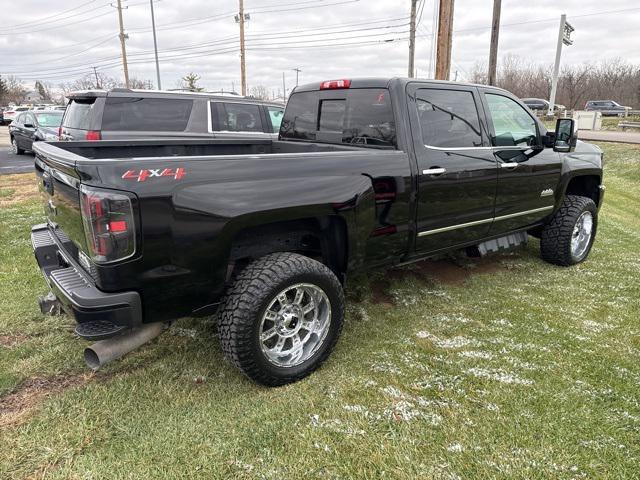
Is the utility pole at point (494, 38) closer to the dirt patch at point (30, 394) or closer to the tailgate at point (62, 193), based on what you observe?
the tailgate at point (62, 193)

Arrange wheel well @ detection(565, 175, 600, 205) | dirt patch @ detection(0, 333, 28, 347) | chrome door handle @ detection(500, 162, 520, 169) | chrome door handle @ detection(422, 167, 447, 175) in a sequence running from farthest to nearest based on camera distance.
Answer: wheel well @ detection(565, 175, 600, 205)
chrome door handle @ detection(500, 162, 520, 169)
chrome door handle @ detection(422, 167, 447, 175)
dirt patch @ detection(0, 333, 28, 347)

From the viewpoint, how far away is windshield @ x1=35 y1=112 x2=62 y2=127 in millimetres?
14711

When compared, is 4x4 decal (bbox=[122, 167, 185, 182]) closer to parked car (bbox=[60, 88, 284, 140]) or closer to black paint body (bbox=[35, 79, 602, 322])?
black paint body (bbox=[35, 79, 602, 322])

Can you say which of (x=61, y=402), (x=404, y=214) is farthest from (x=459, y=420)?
(x=61, y=402)

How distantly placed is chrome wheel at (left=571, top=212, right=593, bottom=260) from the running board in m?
0.87

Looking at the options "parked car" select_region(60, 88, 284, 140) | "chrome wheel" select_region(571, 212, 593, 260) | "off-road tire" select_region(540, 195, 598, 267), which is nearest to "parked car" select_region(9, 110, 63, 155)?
"parked car" select_region(60, 88, 284, 140)

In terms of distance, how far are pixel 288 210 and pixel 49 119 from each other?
15.3 m

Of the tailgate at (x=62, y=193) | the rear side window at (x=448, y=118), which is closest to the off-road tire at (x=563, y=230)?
the rear side window at (x=448, y=118)

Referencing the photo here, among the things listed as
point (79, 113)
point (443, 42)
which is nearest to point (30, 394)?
point (79, 113)

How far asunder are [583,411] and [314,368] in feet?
5.15

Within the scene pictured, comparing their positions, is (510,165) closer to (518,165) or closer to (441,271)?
(518,165)

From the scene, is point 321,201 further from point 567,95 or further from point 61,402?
point 567,95

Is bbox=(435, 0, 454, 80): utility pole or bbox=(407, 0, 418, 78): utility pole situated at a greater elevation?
bbox=(407, 0, 418, 78): utility pole

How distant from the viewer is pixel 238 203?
2521 millimetres
